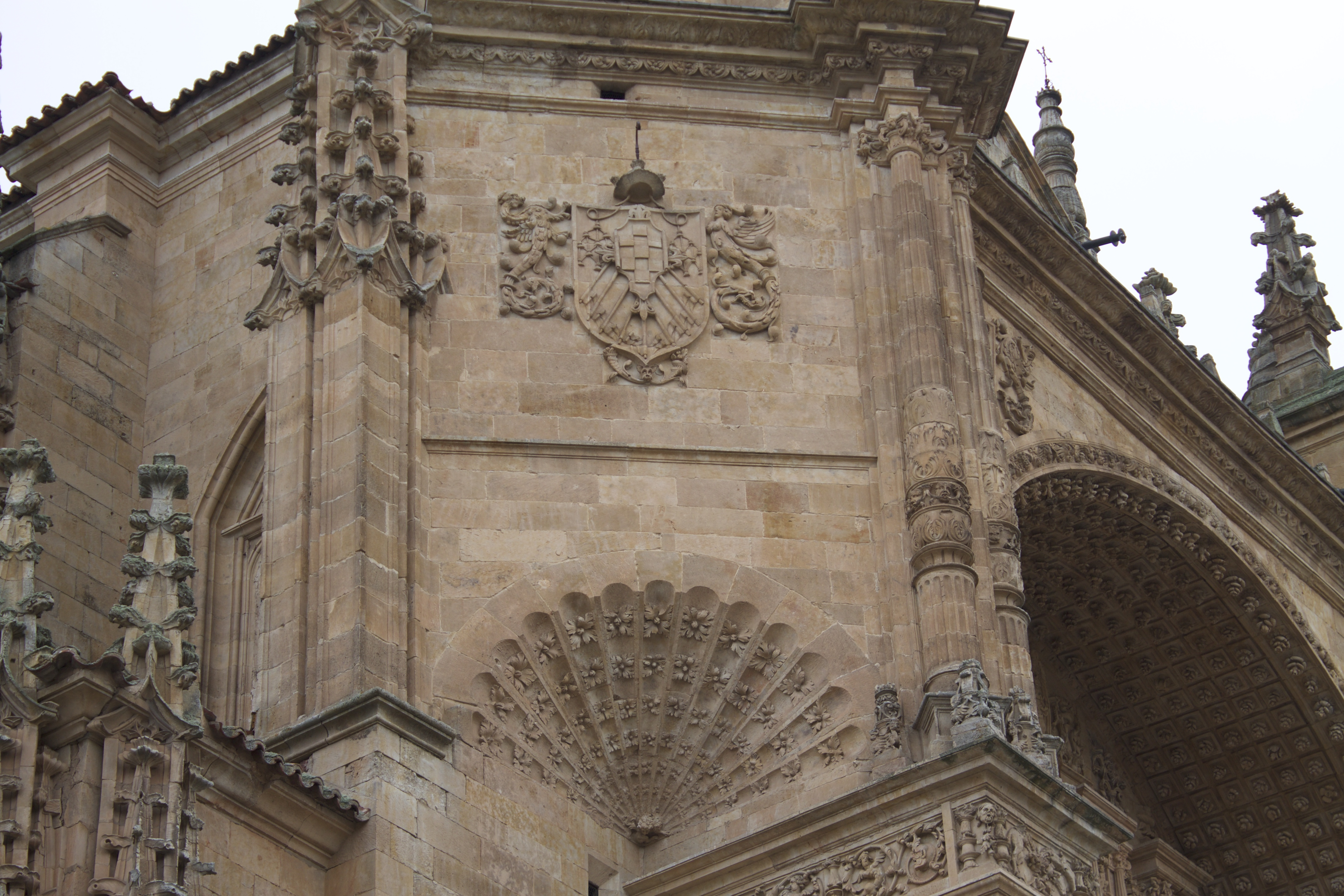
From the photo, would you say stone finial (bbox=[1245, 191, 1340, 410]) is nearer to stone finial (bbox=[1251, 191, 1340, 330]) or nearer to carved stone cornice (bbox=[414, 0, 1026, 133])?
stone finial (bbox=[1251, 191, 1340, 330])

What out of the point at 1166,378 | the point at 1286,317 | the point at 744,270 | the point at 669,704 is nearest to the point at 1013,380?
the point at 1166,378

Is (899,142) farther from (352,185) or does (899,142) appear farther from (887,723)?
(887,723)

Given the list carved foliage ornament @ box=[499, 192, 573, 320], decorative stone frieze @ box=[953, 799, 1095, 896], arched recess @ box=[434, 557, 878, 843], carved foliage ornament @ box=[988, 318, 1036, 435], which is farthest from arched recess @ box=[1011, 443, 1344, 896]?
decorative stone frieze @ box=[953, 799, 1095, 896]

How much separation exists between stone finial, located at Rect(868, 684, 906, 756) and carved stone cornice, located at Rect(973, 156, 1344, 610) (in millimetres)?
6398

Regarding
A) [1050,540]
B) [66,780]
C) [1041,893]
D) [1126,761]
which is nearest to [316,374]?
[66,780]

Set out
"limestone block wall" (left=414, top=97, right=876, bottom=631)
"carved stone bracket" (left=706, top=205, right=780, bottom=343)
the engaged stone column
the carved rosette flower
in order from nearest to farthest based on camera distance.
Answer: the engaged stone column
"limestone block wall" (left=414, top=97, right=876, bottom=631)
"carved stone bracket" (left=706, top=205, right=780, bottom=343)
the carved rosette flower

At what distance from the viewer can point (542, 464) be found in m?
17.7

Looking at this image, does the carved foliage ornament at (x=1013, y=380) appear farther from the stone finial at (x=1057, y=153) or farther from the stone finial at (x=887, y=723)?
the stone finial at (x=1057, y=153)

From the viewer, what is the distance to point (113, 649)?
44.7 feet

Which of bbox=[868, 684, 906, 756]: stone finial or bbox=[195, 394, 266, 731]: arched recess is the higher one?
bbox=[195, 394, 266, 731]: arched recess

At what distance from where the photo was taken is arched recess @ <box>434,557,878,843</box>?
17125mm

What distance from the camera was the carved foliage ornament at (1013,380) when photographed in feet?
70.8

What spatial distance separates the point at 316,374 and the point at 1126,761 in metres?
11.7

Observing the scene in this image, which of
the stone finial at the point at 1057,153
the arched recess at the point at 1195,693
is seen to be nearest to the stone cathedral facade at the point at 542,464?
the arched recess at the point at 1195,693
